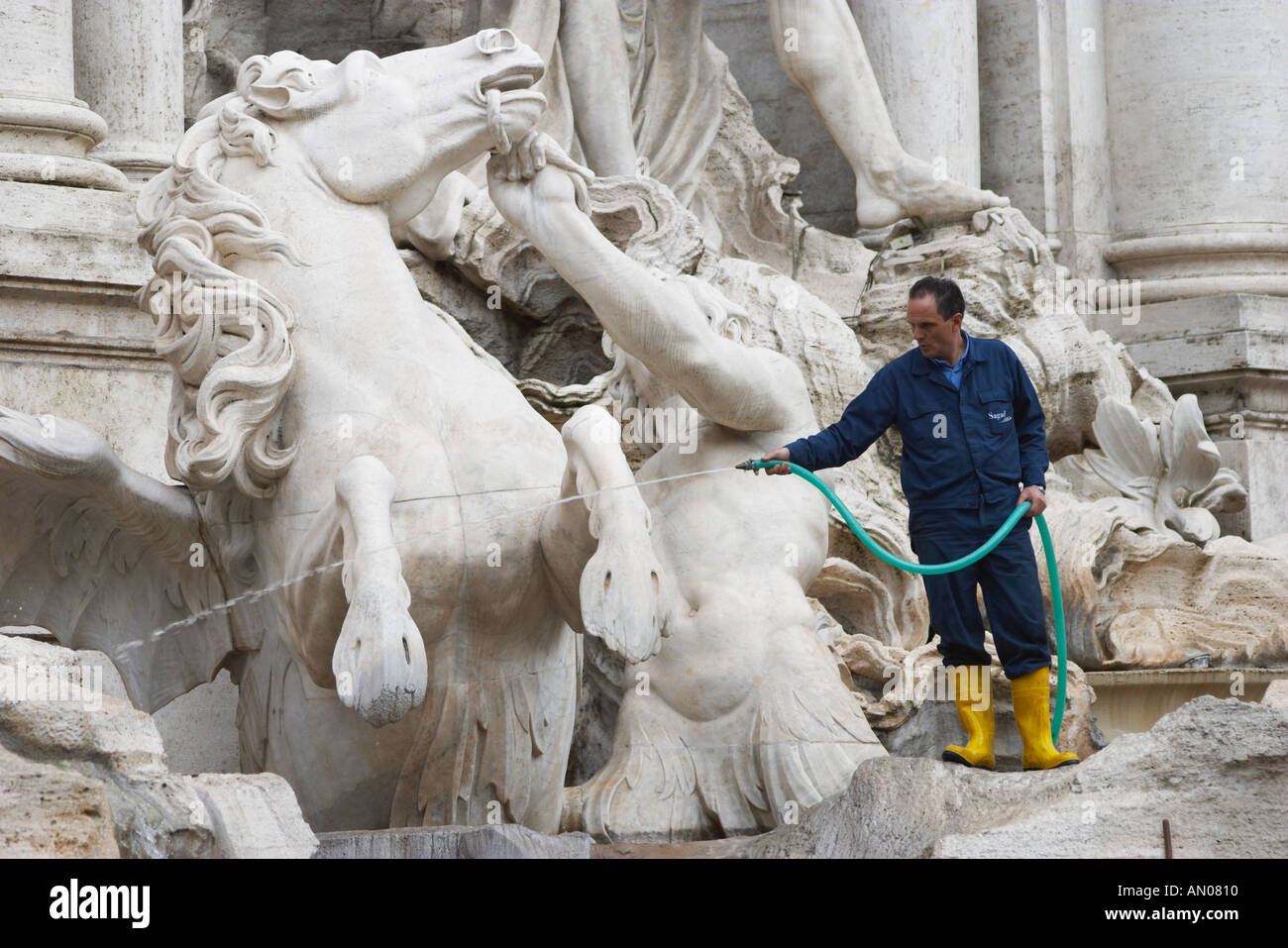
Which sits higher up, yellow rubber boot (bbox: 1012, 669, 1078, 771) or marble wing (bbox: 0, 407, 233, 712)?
marble wing (bbox: 0, 407, 233, 712)

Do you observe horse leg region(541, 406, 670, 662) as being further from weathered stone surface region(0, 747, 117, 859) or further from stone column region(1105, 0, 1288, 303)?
stone column region(1105, 0, 1288, 303)

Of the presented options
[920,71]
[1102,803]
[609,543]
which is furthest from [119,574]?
[920,71]

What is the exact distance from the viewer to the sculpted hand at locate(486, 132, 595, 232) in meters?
5.31

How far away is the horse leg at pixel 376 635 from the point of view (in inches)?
176

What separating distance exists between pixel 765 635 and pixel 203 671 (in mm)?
1334

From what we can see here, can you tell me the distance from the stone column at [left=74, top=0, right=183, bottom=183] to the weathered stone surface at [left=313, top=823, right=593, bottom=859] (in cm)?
357

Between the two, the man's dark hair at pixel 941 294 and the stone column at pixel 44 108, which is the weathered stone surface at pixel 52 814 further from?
the stone column at pixel 44 108

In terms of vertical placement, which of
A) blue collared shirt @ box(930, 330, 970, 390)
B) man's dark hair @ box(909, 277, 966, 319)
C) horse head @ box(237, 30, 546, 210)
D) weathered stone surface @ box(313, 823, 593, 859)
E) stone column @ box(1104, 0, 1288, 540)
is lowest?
weathered stone surface @ box(313, 823, 593, 859)

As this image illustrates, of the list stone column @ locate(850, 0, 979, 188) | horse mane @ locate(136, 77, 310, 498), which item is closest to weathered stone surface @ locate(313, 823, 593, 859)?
horse mane @ locate(136, 77, 310, 498)

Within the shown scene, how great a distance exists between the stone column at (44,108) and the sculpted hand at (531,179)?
2.05 meters

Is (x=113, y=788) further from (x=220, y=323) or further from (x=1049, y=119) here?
(x=1049, y=119)

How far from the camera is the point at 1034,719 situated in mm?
5363

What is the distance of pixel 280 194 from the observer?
5.30m
